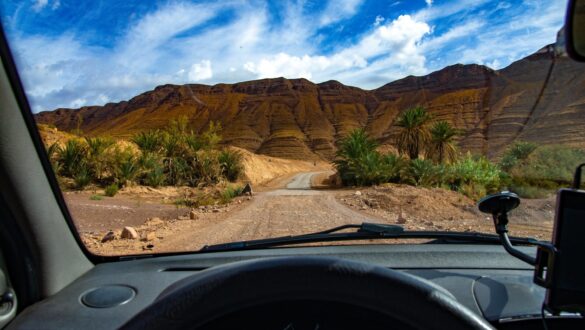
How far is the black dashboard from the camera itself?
215cm

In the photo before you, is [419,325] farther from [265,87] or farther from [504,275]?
[265,87]

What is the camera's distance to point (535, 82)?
4.07 m

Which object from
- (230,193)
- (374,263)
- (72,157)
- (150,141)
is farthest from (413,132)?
(374,263)

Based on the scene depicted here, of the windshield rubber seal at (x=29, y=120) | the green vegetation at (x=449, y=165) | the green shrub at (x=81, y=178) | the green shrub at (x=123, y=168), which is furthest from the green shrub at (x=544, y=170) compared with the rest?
the green shrub at (x=123, y=168)

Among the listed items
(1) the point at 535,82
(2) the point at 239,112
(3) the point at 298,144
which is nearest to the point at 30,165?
(1) the point at 535,82

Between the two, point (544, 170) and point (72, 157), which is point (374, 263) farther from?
point (72, 157)

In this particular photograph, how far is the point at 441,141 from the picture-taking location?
19281mm

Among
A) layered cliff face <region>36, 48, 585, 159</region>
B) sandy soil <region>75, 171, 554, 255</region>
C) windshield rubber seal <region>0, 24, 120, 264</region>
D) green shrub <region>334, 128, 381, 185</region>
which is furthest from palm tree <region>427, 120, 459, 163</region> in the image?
windshield rubber seal <region>0, 24, 120, 264</region>

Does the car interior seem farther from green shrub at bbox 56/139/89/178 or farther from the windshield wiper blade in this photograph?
green shrub at bbox 56/139/89/178

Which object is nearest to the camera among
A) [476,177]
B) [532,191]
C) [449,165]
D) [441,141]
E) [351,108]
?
[532,191]

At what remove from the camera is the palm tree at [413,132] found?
18266mm

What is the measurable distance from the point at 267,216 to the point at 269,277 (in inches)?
250

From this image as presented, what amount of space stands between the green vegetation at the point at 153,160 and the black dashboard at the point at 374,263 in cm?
374

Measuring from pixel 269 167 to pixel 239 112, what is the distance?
13.0m
